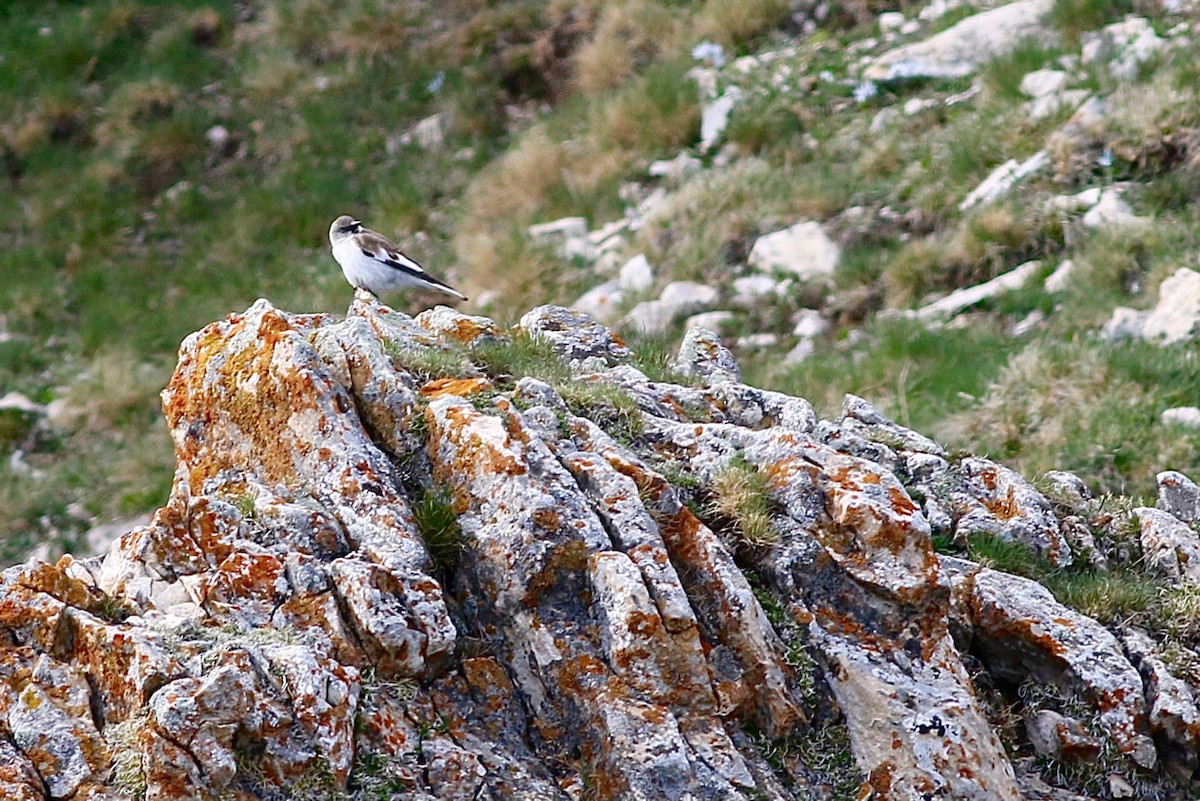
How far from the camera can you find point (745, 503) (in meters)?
6.02

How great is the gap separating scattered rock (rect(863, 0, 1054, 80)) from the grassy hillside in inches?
10.8

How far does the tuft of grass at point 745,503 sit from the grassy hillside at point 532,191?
4418 millimetres

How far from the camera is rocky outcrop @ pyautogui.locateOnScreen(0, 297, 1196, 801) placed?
4836 mm

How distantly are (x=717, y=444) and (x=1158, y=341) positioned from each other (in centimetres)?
588

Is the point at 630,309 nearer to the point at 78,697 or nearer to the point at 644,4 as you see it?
the point at 644,4

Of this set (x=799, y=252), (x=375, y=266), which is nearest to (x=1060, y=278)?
(x=799, y=252)

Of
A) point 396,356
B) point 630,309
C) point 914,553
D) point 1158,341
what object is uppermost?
point 396,356

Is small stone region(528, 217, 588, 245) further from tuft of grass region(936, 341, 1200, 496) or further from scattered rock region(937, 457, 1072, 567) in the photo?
scattered rock region(937, 457, 1072, 567)

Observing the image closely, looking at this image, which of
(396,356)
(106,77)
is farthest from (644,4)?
(396,356)

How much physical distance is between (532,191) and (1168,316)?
816cm

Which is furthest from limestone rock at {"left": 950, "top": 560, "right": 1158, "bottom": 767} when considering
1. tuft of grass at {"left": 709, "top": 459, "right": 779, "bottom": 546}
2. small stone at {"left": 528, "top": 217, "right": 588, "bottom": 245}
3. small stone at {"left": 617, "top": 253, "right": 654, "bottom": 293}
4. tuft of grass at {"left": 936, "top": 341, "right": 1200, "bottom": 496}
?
small stone at {"left": 528, "top": 217, "right": 588, "bottom": 245}

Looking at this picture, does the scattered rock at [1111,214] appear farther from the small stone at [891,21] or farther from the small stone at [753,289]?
the small stone at [891,21]

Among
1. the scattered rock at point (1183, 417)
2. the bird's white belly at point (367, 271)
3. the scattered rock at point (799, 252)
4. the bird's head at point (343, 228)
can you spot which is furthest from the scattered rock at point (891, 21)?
the bird's white belly at point (367, 271)

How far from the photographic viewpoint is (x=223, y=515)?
5734 mm
